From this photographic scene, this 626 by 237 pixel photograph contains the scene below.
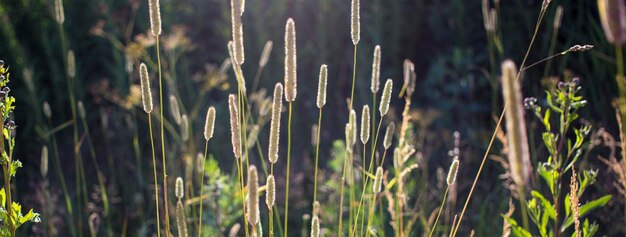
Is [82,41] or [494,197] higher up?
[82,41]

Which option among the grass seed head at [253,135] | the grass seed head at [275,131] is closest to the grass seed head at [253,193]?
the grass seed head at [275,131]

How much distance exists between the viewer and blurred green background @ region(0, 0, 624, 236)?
4258mm

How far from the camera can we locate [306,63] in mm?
5098

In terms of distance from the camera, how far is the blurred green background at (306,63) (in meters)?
4.26

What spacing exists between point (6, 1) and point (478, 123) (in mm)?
3039

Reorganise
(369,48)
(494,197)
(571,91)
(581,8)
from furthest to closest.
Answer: (369,48) → (581,8) → (494,197) → (571,91)

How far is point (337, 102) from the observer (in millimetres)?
4957

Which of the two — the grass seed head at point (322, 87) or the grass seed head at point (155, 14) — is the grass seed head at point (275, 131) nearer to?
the grass seed head at point (322, 87)

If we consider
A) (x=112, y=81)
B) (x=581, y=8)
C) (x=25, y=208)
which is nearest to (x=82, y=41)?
(x=112, y=81)

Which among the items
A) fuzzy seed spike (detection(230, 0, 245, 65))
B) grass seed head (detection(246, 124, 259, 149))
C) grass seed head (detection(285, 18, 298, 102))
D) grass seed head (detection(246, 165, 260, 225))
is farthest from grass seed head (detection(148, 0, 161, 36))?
grass seed head (detection(246, 124, 259, 149))

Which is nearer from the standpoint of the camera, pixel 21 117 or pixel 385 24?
pixel 21 117

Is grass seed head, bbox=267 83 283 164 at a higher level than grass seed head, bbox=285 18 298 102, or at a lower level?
lower

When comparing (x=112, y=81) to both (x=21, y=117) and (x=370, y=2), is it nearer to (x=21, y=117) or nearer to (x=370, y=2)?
(x=21, y=117)

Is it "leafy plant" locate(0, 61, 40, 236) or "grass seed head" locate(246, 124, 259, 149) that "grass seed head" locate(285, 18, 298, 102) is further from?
"grass seed head" locate(246, 124, 259, 149)
